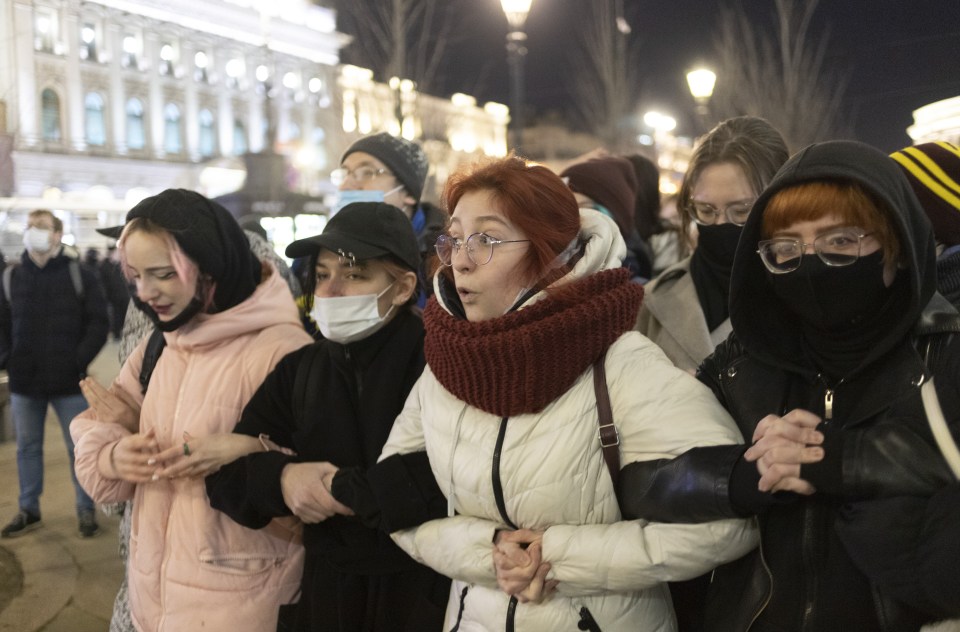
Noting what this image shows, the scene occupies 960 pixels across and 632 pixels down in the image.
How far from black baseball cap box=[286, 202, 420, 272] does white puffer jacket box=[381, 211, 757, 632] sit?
0.79 meters

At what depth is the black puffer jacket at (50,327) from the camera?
22.2 ft

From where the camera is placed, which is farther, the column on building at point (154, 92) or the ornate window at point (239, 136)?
the ornate window at point (239, 136)

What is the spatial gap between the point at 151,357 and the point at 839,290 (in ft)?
8.51

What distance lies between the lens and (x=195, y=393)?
2924 millimetres

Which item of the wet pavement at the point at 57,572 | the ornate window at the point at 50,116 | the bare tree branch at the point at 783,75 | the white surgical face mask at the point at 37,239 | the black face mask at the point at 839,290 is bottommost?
the wet pavement at the point at 57,572

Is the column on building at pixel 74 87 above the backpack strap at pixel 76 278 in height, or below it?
above

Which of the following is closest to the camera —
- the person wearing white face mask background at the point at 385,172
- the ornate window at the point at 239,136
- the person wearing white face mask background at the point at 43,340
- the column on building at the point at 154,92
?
the person wearing white face mask background at the point at 385,172

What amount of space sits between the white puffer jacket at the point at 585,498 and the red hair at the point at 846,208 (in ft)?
1.56

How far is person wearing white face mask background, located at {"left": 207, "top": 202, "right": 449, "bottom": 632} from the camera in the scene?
257 centimetres

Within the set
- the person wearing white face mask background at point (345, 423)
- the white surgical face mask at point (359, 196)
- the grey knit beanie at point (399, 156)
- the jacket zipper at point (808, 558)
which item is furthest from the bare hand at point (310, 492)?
the grey knit beanie at point (399, 156)

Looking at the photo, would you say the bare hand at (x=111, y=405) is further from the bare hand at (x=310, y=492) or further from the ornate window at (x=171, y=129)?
the ornate window at (x=171, y=129)

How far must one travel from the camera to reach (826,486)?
1635 millimetres

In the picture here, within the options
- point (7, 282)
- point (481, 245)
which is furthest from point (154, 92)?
point (481, 245)

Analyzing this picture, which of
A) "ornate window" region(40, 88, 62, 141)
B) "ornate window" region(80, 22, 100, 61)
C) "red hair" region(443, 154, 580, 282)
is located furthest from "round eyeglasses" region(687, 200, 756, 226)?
"ornate window" region(80, 22, 100, 61)
